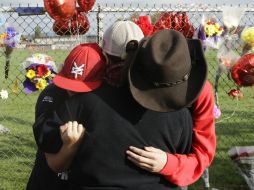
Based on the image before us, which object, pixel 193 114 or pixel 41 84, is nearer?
pixel 193 114

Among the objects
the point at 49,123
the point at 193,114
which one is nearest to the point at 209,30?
the point at 193,114

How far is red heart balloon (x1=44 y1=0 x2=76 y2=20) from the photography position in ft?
8.02

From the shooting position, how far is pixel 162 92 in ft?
4.44

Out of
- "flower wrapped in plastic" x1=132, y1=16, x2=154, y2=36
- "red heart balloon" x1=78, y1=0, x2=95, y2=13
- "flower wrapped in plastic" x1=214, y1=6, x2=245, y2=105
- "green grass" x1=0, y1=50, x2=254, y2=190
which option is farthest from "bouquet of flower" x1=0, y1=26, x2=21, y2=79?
"flower wrapped in plastic" x1=214, y1=6, x2=245, y2=105

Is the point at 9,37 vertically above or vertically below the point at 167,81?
below

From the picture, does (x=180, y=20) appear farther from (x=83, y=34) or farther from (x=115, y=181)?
(x=115, y=181)

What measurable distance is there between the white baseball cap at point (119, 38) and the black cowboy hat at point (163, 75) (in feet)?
0.21

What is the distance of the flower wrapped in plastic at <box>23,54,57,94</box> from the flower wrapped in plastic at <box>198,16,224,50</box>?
3.11 feet

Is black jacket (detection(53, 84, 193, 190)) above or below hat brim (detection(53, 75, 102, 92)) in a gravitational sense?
below

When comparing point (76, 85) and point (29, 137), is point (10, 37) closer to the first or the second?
point (76, 85)

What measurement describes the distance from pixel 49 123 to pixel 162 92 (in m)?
0.37

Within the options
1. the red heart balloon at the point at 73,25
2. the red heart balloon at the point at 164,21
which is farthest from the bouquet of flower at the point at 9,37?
the red heart balloon at the point at 164,21

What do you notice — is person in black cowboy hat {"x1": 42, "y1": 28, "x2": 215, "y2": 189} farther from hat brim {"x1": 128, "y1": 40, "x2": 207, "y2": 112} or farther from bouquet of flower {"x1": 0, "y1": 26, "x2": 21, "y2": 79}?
bouquet of flower {"x1": 0, "y1": 26, "x2": 21, "y2": 79}

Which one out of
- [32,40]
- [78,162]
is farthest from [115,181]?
[32,40]
